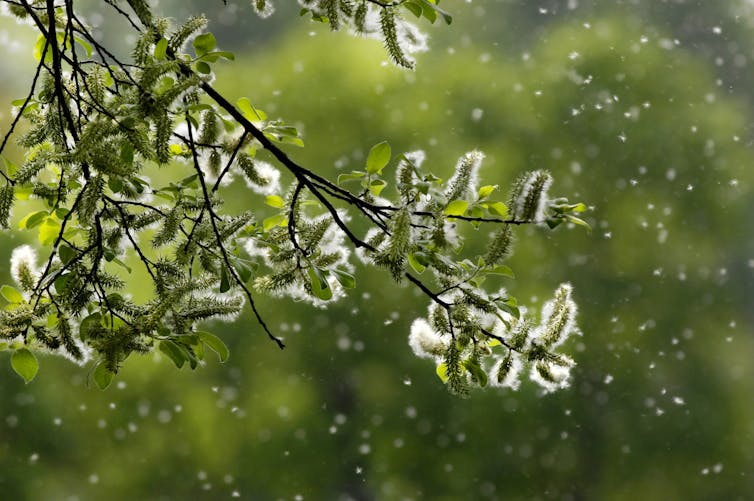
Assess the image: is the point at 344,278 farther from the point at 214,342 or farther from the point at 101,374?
the point at 101,374

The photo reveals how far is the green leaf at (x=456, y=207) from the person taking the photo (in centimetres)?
90

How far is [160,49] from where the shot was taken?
874mm

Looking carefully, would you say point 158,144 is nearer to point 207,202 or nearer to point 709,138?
point 207,202

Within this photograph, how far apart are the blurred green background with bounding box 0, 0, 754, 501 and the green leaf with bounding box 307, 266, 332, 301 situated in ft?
13.8

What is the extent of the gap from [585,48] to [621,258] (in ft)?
5.22

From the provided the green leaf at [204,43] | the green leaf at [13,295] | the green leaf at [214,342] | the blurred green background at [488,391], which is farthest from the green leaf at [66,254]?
the blurred green background at [488,391]

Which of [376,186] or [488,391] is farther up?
[488,391]

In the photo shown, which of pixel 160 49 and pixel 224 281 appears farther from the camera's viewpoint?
pixel 224 281

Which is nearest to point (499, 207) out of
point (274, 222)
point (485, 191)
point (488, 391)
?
point (485, 191)

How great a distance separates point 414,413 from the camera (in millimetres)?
5492

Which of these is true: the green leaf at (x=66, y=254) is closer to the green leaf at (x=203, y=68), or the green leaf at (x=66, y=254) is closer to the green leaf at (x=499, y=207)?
the green leaf at (x=203, y=68)

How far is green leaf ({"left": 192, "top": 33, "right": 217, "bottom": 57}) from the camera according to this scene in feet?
3.04

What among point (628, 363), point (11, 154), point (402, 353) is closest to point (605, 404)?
point (628, 363)

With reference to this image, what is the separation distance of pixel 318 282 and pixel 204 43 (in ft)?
1.03
